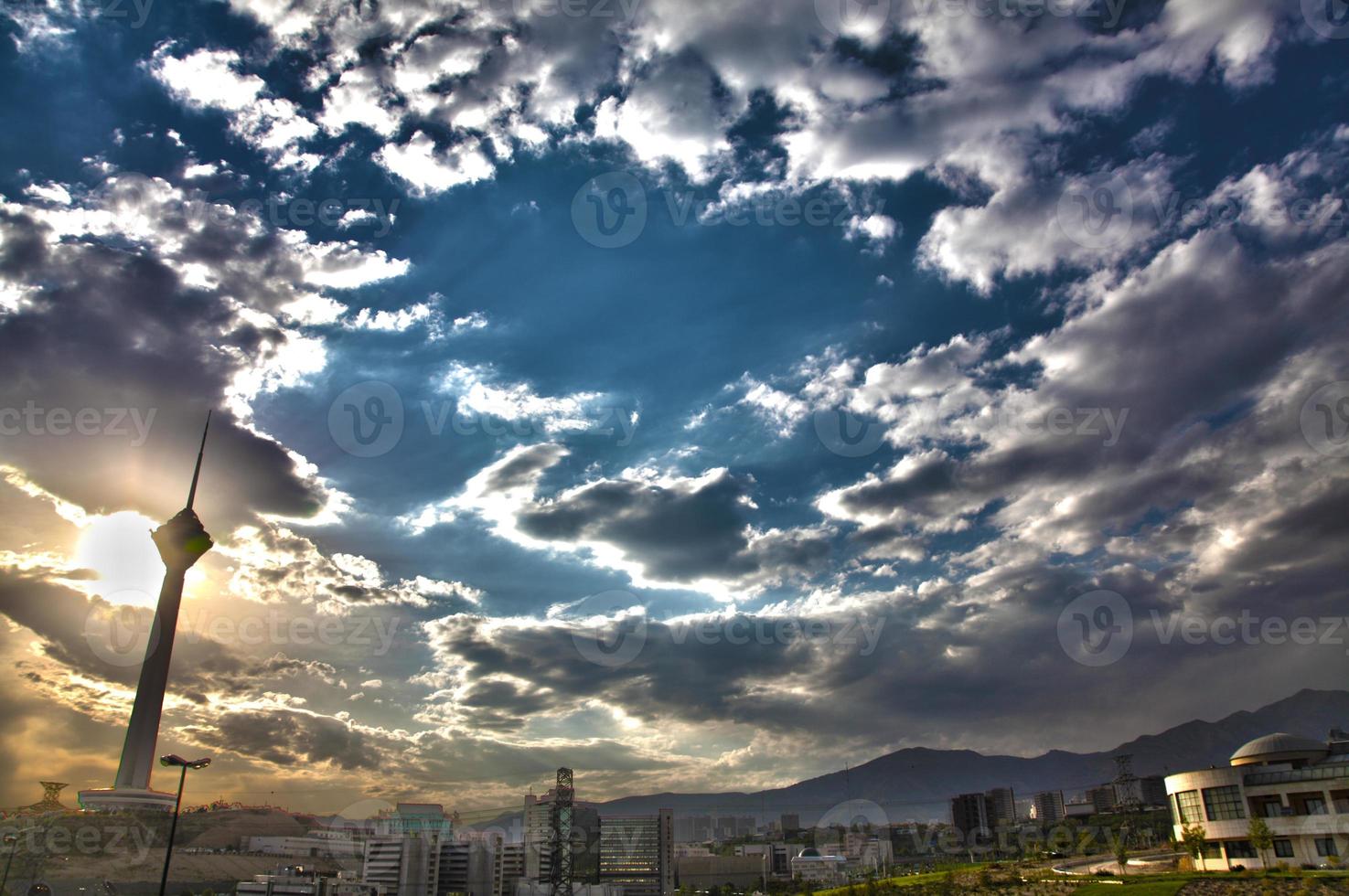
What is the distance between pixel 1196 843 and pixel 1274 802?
7353mm

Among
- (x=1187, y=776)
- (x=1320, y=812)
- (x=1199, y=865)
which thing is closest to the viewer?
(x=1320, y=812)

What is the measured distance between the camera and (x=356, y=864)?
651 feet

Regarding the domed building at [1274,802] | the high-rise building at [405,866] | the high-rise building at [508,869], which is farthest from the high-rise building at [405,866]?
the domed building at [1274,802]

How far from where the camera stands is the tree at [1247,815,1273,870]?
67.2 m

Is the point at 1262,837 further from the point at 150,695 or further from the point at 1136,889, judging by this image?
the point at 150,695

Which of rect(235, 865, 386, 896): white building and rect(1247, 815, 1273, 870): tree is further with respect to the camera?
rect(235, 865, 386, 896): white building

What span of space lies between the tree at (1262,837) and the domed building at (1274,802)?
0.22m

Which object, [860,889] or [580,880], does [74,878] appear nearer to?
[580,880]

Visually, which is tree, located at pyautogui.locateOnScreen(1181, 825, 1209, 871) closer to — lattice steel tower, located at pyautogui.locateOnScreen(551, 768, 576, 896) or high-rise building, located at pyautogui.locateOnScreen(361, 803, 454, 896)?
lattice steel tower, located at pyautogui.locateOnScreen(551, 768, 576, 896)

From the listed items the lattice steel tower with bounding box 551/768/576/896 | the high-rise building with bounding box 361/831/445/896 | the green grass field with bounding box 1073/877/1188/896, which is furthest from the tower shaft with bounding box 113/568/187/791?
the green grass field with bounding box 1073/877/1188/896

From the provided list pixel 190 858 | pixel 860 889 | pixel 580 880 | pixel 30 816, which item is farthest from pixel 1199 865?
pixel 30 816

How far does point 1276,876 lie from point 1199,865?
22113 mm

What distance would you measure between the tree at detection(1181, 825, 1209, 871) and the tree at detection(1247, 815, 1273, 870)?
4459mm

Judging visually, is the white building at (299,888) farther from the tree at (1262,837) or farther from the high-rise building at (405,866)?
the tree at (1262,837)
